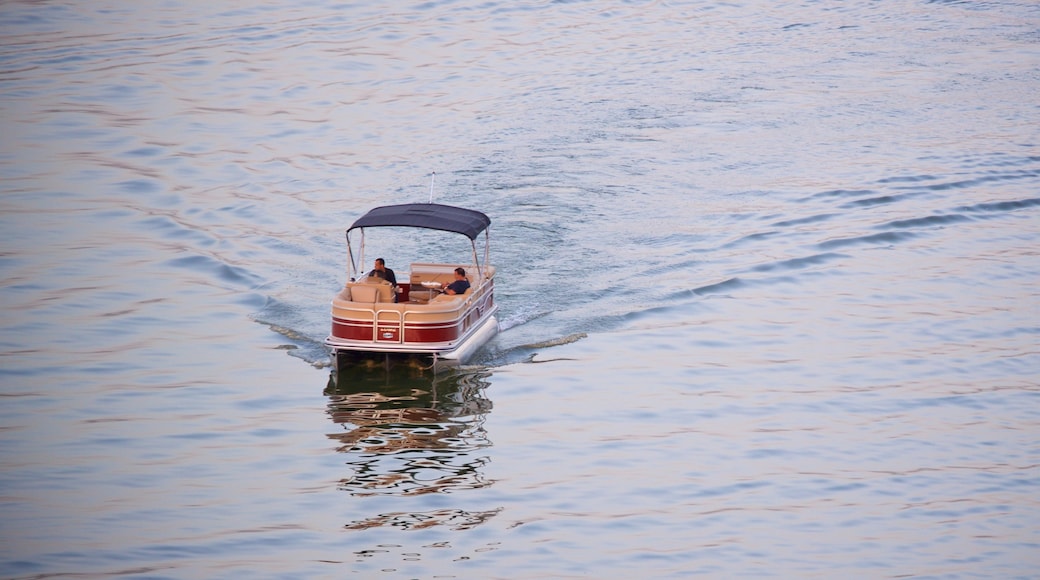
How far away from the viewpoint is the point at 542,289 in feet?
85.2

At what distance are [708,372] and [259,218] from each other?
42.1 feet

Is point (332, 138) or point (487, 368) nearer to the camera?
point (487, 368)

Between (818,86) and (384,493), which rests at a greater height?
(818,86)

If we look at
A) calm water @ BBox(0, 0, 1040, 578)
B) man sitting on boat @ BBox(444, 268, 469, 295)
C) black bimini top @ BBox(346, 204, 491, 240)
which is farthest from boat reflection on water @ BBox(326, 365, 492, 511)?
black bimini top @ BBox(346, 204, 491, 240)

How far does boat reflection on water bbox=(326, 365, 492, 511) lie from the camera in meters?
17.7

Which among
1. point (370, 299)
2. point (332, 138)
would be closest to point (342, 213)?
point (332, 138)

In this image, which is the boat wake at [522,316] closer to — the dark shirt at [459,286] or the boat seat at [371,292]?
the dark shirt at [459,286]

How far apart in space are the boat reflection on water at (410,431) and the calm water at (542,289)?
10 centimetres

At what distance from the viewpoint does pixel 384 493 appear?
57.0 feet

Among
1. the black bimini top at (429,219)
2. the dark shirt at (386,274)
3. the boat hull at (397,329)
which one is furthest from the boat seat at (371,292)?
the black bimini top at (429,219)

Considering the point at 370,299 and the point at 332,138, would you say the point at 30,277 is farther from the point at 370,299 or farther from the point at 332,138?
the point at 332,138

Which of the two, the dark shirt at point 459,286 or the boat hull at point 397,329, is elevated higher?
the dark shirt at point 459,286

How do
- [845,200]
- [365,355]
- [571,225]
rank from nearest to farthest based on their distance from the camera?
[365,355]
[571,225]
[845,200]

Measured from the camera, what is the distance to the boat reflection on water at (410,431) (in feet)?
58.0
